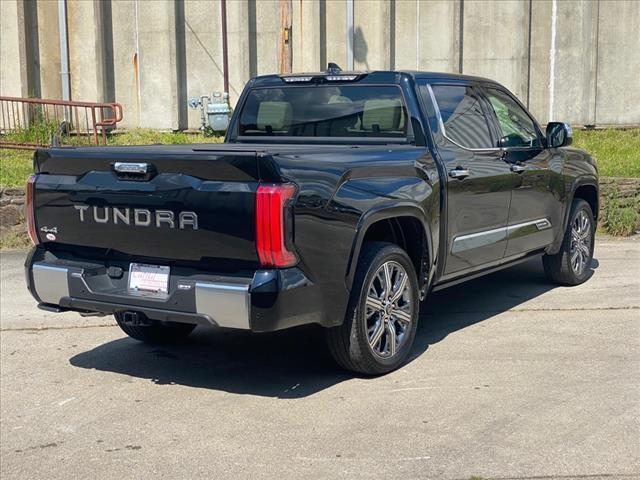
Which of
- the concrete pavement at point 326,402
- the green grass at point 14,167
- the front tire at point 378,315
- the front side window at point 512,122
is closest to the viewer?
the concrete pavement at point 326,402

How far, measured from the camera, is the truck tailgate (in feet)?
16.2

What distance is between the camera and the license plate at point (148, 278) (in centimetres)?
528

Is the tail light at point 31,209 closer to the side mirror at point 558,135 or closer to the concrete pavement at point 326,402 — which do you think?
the concrete pavement at point 326,402

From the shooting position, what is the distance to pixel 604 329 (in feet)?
23.0

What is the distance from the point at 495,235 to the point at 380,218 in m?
1.71

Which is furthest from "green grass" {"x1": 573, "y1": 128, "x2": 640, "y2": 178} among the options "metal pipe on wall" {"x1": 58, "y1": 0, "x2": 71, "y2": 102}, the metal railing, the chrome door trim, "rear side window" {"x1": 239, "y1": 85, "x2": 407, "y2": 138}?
"metal pipe on wall" {"x1": 58, "y1": 0, "x2": 71, "y2": 102}

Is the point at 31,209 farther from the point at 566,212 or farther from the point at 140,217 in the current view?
the point at 566,212

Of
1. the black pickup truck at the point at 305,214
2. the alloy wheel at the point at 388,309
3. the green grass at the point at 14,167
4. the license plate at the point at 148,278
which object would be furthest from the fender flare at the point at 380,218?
the green grass at the point at 14,167

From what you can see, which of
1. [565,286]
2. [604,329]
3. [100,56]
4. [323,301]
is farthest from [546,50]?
[323,301]

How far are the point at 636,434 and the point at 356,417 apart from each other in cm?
152

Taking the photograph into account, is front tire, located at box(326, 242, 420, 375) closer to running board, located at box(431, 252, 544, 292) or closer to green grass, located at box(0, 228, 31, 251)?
running board, located at box(431, 252, 544, 292)

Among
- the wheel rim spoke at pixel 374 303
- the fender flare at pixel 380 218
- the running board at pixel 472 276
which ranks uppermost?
the fender flare at pixel 380 218

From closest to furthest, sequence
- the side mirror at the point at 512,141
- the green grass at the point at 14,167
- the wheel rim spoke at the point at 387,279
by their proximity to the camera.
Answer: the wheel rim spoke at the point at 387,279 → the side mirror at the point at 512,141 → the green grass at the point at 14,167

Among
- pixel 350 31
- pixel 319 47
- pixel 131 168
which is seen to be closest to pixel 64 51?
pixel 319 47
